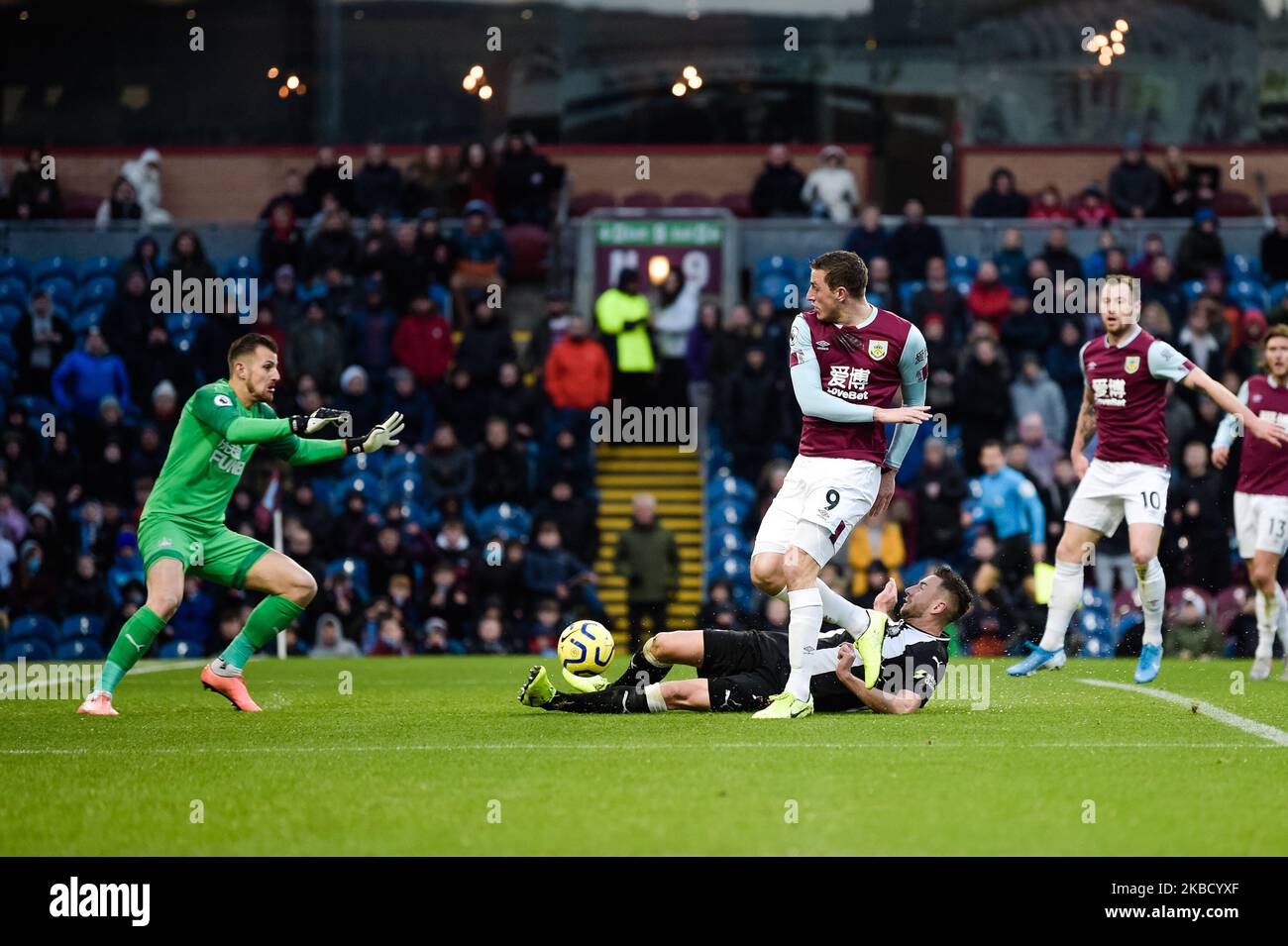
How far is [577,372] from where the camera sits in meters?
20.1

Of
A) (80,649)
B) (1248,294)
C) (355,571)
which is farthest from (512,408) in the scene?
(1248,294)

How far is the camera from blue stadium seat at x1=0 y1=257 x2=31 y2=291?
74.3 feet

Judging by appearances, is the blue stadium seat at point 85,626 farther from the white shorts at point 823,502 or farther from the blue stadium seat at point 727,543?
the white shorts at point 823,502

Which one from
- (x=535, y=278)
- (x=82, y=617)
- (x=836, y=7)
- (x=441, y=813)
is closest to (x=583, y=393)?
(x=535, y=278)

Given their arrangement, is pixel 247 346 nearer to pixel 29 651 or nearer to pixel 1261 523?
pixel 1261 523

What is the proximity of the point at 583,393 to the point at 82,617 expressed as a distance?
18.7 ft

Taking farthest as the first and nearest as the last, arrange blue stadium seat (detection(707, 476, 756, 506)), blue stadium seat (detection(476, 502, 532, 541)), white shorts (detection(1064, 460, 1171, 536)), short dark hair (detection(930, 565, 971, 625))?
blue stadium seat (detection(707, 476, 756, 506))
blue stadium seat (detection(476, 502, 532, 541))
white shorts (detection(1064, 460, 1171, 536))
short dark hair (detection(930, 565, 971, 625))

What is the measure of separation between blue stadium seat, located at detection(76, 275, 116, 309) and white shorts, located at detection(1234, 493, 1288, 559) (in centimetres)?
1396

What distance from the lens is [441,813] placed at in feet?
22.0

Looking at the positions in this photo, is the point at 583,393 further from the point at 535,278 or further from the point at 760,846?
the point at 760,846

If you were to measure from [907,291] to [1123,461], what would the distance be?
31.0 feet

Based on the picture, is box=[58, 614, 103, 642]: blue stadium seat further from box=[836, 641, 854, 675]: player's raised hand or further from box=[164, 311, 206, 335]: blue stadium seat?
box=[836, 641, 854, 675]: player's raised hand

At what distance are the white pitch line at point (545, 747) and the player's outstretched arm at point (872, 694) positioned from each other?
939 millimetres

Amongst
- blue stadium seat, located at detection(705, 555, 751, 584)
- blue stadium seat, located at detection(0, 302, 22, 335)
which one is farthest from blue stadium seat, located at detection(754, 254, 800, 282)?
blue stadium seat, located at detection(0, 302, 22, 335)
